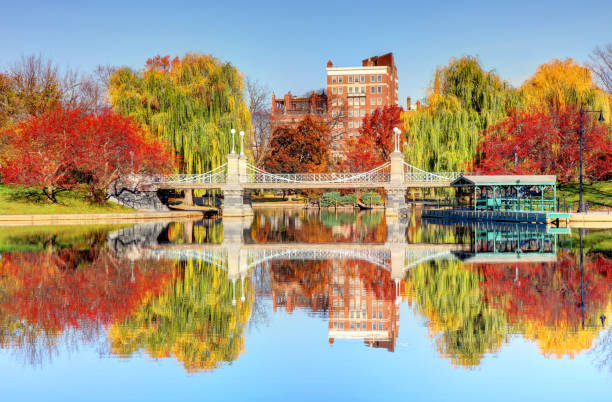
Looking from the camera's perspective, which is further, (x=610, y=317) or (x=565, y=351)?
(x=610, y=317)

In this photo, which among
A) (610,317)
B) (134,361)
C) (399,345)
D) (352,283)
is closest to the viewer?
(134,361)

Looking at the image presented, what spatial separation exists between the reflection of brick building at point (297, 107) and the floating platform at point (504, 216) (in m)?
62.8

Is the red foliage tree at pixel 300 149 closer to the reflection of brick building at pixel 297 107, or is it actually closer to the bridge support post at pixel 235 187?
the bridge support post at pixel 235 187

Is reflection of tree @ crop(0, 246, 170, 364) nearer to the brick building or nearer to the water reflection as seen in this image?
the water reflection

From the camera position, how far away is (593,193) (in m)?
51.6

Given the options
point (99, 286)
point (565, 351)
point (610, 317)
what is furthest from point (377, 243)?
point (565, 351)

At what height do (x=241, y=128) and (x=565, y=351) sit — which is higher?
(x=241, y=128)

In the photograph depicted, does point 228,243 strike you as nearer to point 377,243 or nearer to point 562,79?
point 377,243

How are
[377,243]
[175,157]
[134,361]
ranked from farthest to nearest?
[175,157] < [377,243] < [134,361]

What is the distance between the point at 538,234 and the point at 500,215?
11799 mm

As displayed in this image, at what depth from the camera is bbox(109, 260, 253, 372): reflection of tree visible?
936 centimetres

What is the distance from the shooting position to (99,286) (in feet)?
49.5

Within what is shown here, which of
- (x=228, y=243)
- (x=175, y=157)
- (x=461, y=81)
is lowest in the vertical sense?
(x=228, y=243)

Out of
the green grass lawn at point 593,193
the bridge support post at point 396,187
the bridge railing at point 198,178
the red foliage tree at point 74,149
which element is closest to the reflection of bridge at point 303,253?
the red foliage tree at point 74,149
